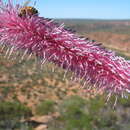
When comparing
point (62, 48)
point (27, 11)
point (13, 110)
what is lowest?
point (13, 110)

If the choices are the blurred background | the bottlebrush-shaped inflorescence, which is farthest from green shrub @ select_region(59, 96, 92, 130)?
the bottlebrush-shaped inflorescence

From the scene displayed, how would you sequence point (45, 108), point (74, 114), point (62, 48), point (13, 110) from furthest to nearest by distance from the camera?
point (13, 110) < point (45, 108) < point (74, 114) < point (62, 48)

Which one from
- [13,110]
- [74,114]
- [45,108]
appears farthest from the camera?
[13,110]

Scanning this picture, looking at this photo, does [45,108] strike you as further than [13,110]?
No

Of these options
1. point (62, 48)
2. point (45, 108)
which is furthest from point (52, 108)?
point (62, 48)

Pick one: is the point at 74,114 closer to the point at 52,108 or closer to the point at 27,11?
the point at 52,108

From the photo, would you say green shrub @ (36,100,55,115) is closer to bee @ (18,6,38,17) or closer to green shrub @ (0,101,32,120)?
green shrub @ (0,101,32,120)
